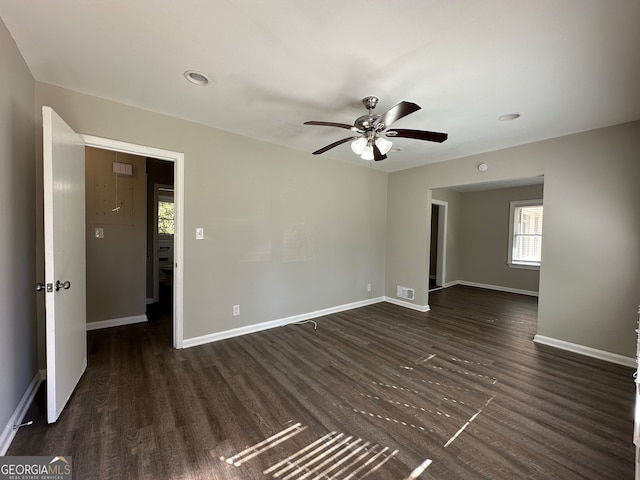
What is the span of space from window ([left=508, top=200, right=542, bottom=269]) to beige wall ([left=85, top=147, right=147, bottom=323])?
750 centimetres

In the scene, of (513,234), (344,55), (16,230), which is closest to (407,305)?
(513,234)

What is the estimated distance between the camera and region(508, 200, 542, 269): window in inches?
235

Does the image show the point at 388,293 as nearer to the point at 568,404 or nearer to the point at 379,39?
the point at 568,404

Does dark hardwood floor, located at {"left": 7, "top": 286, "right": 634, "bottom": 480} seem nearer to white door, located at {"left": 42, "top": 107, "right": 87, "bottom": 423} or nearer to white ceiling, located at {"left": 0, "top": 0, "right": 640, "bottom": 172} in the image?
white door, located at {"left": 42, "top": 107, "right": 87, "bottom": 423}

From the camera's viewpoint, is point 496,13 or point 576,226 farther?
point 576,226

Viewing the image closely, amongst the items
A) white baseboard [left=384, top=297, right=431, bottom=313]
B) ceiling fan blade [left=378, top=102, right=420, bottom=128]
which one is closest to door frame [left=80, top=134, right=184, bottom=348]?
ceiling fan blade [left=378, top=102, right=420, bottom=128]

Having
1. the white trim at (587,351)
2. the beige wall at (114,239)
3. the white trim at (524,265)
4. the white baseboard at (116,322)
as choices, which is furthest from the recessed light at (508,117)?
the white baseboard at (116,322)

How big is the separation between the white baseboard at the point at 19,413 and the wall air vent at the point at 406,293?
15.4 feet

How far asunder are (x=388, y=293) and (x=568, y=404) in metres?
3.08

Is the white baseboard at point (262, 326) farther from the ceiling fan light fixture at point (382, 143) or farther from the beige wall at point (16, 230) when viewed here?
the ceiling fan light fixture at point (382, 143)

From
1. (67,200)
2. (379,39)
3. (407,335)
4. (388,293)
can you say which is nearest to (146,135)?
(67,200)

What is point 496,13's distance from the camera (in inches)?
56.4

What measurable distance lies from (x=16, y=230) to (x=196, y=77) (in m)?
1.67

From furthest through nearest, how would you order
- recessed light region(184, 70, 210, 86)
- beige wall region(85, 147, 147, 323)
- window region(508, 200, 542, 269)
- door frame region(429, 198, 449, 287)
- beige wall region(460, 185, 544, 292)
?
1. door frame region(429, 198, 449, 287)
2. beige wall region(460, 185, 544, 292)
3. window region(508, 200, 542, 269)
4. beige wall region(85, 147, 147, 323)
5. recessed light region(184, 70, 210, 86)
